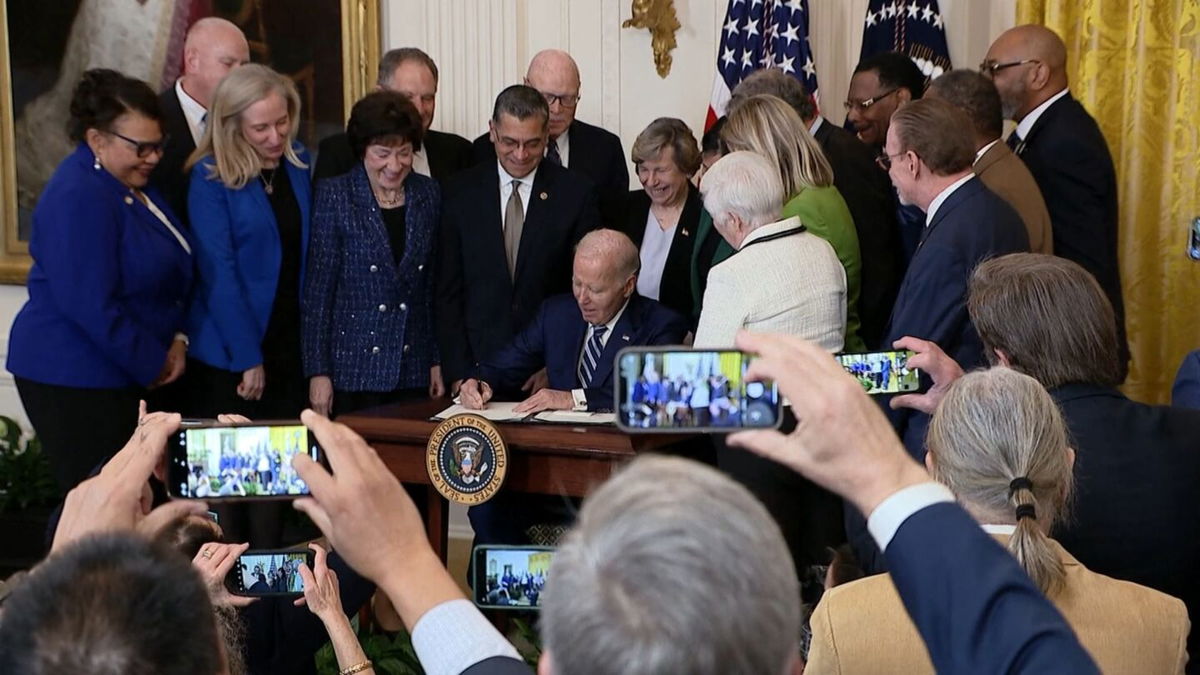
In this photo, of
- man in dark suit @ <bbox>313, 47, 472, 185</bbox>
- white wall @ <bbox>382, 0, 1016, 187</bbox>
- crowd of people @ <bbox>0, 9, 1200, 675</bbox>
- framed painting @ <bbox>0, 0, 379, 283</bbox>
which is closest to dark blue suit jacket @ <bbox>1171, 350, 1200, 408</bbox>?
crowd of people @ <bbox>0, 9, 1200, 675</bbox>

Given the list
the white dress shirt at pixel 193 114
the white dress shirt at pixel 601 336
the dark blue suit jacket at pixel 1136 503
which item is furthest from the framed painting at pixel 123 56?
the dark blue suit jacket at pixel 1136 503

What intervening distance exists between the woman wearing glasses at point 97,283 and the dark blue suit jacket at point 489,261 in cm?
94

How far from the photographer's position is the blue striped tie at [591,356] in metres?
4.90

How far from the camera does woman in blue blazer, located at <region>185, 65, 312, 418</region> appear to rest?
16.3 ft

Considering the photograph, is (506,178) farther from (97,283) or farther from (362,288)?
(97,283)

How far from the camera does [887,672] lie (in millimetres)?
2043

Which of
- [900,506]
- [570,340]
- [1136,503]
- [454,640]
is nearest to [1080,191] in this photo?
[570,340]

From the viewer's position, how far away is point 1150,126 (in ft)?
19.7

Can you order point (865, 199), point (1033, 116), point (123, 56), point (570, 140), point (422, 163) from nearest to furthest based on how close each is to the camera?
1. point (865, 199)
2. point (1033, 116)
3. point (422, 163)
4. point (570, 140)
5. point (123, 56)

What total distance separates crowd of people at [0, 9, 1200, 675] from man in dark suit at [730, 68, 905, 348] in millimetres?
12

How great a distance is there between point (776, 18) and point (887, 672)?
15.9 ft

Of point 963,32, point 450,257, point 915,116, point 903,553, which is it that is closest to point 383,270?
point 450,257

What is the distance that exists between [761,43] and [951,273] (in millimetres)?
2807

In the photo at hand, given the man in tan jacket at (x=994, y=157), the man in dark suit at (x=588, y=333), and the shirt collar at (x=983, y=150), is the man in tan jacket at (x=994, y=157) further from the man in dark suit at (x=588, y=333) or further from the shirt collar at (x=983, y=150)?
the man in dark suit at (x=588, y=333)
